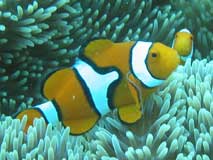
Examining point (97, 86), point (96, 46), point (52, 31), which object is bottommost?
point (97, 86)

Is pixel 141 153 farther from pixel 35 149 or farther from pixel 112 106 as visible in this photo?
pixel 35 149

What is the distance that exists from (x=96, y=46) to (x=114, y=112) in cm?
24

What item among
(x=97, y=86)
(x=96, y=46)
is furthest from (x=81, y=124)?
(x=96, y=46)

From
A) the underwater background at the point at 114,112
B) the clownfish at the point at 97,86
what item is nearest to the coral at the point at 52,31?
the underwater background at the point at 114,112

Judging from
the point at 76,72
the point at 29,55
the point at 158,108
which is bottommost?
the point at 158,108

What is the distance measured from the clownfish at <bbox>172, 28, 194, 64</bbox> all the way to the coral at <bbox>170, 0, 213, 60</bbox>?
0.17 m

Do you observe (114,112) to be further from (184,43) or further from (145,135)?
(184,43)

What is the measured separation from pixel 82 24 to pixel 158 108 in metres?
0.76

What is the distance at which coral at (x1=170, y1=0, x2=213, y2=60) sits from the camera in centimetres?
240

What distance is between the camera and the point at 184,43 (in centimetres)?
218

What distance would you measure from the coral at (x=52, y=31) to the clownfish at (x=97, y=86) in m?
0.22

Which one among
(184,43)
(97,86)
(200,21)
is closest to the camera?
(97,86)

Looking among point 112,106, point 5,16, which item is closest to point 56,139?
point 112,106

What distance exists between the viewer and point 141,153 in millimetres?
1374
